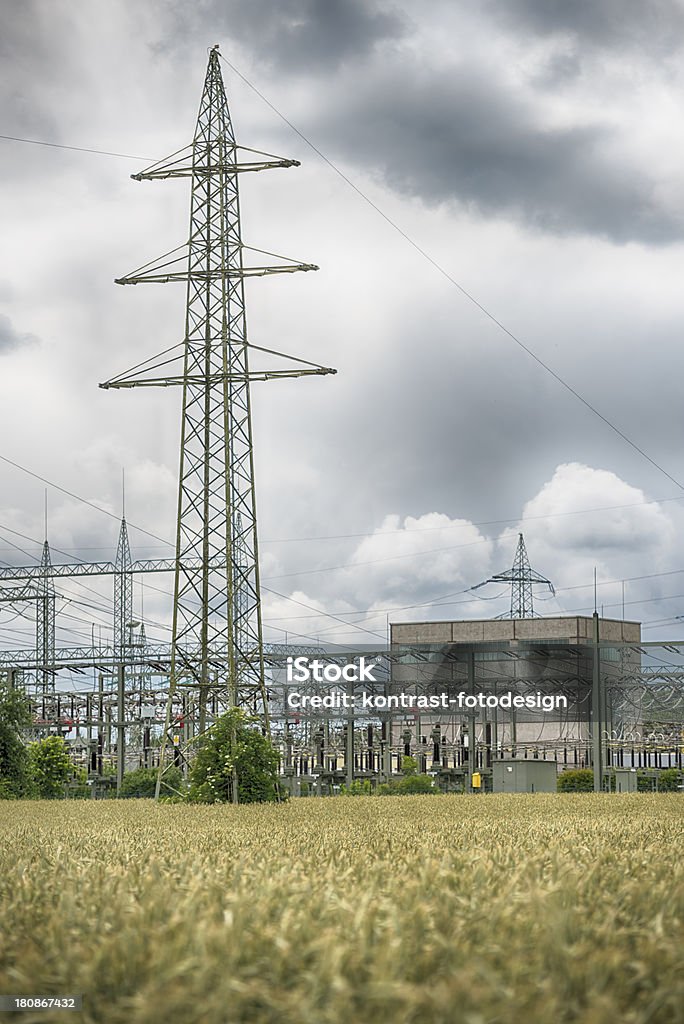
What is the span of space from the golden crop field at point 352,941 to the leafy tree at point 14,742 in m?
27.1

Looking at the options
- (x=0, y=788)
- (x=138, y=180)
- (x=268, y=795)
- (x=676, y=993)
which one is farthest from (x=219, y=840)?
(x=138, y=180)

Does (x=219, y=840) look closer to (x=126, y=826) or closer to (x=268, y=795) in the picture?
(x=126, y=826)

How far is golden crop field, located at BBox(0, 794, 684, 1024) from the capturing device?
8.59ft

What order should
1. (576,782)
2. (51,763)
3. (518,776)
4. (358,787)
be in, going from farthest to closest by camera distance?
(576,782) → (358,787) → (51,763) → (518,776)

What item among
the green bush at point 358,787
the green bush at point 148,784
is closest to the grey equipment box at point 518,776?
the green bush at point 358,787

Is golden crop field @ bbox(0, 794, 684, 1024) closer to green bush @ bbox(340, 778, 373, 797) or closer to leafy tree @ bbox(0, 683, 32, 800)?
leafy tree @ bbox(0, 683, 32, 800)

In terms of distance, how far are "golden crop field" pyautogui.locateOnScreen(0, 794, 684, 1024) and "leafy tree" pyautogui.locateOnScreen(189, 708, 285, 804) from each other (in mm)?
17197

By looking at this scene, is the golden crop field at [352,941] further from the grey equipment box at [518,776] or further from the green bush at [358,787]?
the green bush at [358,787]

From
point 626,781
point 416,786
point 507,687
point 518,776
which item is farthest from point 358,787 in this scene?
point 507,687

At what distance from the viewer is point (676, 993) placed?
2781mm

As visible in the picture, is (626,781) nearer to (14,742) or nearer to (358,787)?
(358,787)

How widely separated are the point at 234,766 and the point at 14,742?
11.3m

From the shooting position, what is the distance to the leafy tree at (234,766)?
72.7 feet

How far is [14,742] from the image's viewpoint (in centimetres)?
3144
